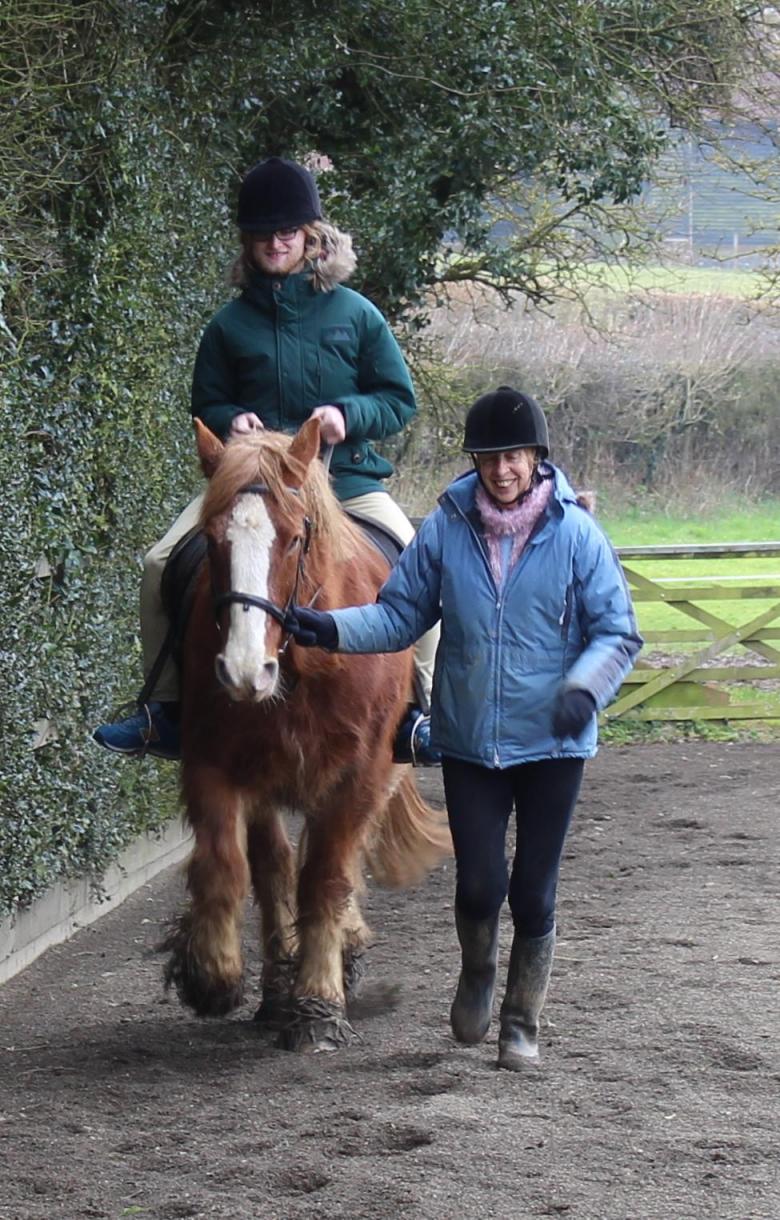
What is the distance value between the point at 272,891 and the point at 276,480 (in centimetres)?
189

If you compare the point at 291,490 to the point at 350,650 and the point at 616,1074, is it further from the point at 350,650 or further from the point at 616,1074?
the point at 616,1074

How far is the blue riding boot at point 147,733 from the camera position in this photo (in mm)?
6207

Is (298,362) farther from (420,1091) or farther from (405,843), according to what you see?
(420,1091)

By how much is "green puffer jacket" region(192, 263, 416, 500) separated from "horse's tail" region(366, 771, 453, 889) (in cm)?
172

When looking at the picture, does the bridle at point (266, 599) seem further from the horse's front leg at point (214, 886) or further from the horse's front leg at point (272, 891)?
the horse's front leg at point (272, 891)

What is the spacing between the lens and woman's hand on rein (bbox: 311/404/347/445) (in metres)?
5.91

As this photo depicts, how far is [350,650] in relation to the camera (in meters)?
5.35

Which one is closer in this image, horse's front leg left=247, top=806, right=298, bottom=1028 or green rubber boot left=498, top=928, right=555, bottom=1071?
green rubber boot left=498, top=928, right=555, bottom=1071

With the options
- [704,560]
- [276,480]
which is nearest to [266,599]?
[276,480]

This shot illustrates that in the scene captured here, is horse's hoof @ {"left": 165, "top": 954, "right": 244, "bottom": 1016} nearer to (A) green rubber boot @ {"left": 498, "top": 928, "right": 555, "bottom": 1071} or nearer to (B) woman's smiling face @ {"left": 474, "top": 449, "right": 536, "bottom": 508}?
(A) green rubber boot @ {"left": 498, "top": 928, "right": 555, "bottom": 1071}

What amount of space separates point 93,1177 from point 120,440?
13.7 ft

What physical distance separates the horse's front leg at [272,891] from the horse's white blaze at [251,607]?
1440 mm

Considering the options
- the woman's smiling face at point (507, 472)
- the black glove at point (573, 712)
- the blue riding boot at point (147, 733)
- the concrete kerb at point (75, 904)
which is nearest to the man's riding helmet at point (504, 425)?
the woman's smiling face at point (507, 472)

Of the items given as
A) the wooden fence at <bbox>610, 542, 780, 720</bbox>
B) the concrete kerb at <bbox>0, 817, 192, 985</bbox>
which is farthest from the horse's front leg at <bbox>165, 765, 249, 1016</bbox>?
the wooden fence at <bbox>610, 542, 780, 720</bbox>
